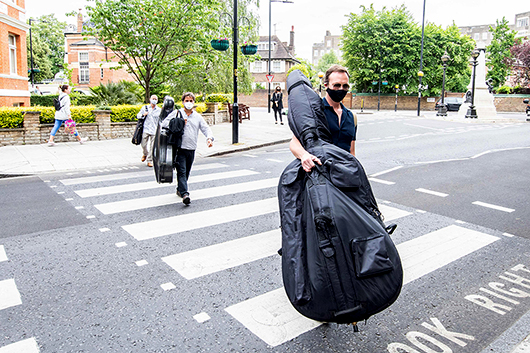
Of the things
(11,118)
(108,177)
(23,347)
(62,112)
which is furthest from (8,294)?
(11,118)

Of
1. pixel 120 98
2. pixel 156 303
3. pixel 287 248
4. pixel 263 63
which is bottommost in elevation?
pixel 156 303

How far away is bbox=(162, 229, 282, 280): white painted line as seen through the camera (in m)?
4.94

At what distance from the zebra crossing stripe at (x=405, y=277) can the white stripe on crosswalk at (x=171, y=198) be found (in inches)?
145

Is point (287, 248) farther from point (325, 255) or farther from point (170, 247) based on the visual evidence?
point (170, 247)

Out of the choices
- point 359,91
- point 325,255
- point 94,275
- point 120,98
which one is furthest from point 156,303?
point 359,91

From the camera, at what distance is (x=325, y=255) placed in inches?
114

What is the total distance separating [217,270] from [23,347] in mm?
1996

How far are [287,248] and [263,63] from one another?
66.4m

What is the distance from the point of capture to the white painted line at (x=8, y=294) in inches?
162

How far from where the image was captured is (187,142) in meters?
7.52

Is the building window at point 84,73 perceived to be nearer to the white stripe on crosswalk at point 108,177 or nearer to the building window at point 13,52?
the building window at point 13,52

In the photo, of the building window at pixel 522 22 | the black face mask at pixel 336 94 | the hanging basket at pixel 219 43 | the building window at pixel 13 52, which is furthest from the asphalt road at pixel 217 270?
the building window at pixel 522 22

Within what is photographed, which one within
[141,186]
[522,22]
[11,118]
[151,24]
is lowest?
[141,186]

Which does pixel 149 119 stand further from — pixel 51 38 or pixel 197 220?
pixel 51 38
